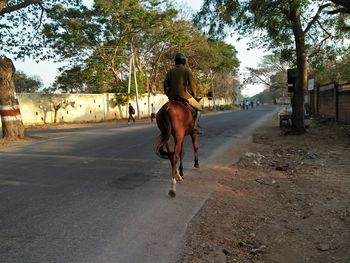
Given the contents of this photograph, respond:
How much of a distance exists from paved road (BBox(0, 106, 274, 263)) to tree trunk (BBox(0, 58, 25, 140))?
23.9ft

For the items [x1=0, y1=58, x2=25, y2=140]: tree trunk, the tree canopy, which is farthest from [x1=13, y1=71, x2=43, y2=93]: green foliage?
[x1=0, y1=58, x2=25, y2=140]: tree trunk

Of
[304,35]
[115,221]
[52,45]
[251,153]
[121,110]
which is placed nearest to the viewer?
[115,221]

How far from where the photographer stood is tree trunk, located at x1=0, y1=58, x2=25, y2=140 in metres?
16.9

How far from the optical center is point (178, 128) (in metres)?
7.13

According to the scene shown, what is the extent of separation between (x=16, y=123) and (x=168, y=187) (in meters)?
11.9

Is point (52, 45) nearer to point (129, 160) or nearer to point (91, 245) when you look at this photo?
point (129, 160)

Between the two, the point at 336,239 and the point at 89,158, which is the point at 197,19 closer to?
the point at 89,158

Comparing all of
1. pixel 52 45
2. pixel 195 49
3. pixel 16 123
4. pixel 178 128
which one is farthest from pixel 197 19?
pixel 195 49

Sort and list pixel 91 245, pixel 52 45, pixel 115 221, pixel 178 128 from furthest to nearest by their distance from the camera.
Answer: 1. pixel 52 45
2. pixel 178 128
3. pixel 115 221
4. pixel 91 245

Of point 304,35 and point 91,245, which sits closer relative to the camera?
point 91,245

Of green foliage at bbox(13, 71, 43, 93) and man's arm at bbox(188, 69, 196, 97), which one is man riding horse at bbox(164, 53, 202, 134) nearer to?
man's arm at bbox(188, 69, 196, 97)

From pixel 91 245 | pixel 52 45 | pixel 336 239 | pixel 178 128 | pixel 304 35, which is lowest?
pixel 336 239

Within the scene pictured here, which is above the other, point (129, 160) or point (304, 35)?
point (304, 35)

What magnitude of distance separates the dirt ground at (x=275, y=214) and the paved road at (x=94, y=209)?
0.36m
